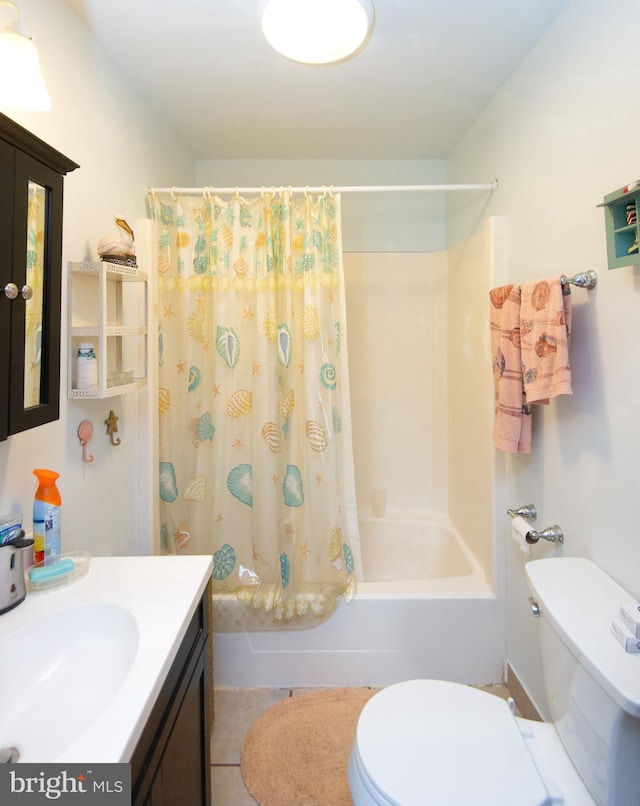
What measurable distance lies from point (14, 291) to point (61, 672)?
0.79 m

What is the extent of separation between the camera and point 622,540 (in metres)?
1.18

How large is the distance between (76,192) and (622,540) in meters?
1.82

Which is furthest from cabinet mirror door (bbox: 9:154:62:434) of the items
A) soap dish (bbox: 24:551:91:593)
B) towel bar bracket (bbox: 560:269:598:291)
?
towel bar bracket (bbox: 560:269:598:291)

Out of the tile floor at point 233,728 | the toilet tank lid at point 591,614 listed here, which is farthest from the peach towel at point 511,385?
the tile floor at point 233,728

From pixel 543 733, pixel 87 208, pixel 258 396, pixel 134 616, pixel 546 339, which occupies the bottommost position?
pixel 543 733

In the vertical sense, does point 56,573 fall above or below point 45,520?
below

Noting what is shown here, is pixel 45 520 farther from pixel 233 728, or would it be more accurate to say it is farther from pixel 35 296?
pixel 233 728

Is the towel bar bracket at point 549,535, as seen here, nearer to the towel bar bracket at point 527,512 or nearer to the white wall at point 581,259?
the white wall at point 581,259

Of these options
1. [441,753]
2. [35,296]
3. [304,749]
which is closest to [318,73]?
[35,296]

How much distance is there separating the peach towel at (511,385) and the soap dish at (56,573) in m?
1.36

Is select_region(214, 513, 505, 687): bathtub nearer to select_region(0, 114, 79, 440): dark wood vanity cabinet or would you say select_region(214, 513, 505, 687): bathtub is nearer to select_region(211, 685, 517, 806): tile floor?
select_region(211, 685, 517, 806): tile floor

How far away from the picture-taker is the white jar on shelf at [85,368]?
1.36 m

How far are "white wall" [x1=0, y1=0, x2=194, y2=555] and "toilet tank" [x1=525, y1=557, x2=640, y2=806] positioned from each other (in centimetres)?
132

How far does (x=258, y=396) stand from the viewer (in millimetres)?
1929
